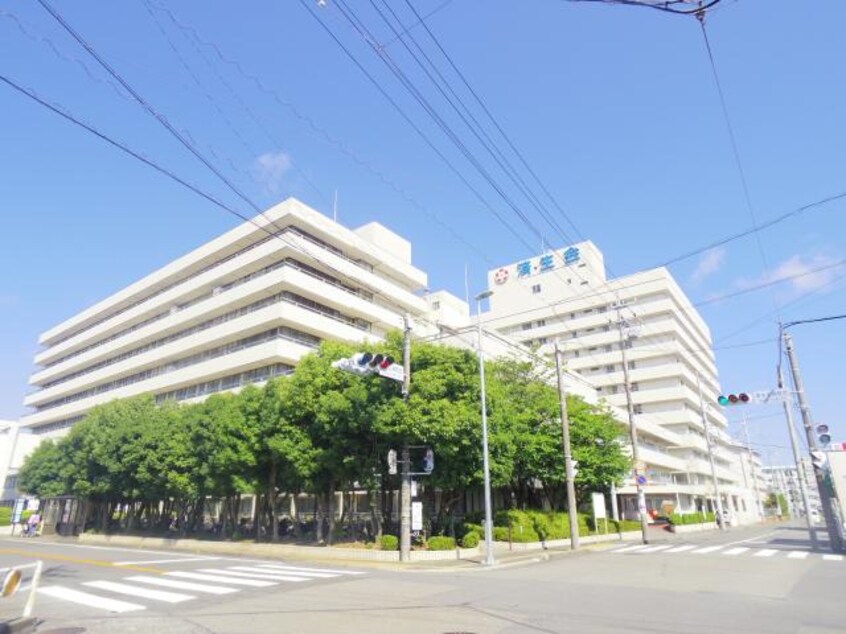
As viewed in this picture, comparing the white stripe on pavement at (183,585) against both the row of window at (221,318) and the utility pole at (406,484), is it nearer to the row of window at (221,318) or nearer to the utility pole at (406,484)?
the utility pole at (406,484)

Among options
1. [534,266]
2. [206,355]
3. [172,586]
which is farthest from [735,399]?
[534,266]

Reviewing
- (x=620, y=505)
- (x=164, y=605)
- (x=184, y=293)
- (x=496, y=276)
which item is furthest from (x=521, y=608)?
(x=496, y=276)

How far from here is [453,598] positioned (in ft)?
35.7

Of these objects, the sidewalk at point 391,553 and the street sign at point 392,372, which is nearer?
the street sign at point 392,372

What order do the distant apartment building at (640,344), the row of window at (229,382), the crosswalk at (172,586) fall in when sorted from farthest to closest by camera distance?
the distant apartment building at (640,344) < the row of window at (229,382) < the crosswalk at (172,586)

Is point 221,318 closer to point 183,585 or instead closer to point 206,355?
point 206,355

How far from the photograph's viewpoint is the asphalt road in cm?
824

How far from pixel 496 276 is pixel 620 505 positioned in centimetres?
3467

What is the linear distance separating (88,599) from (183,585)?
2.22 metres

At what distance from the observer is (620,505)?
53375 millimetres

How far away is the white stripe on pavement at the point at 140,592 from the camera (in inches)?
432

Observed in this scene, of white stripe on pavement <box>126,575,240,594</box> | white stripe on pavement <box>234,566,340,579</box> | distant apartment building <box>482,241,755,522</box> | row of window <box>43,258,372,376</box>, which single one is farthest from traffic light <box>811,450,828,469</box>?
distant apartment building <box>482,241,755,522</box>

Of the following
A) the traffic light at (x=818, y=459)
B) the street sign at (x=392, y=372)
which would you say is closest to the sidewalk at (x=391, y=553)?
the street sign at (x=392, y=372)

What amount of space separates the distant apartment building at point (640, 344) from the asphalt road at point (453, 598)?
42.3 meters
